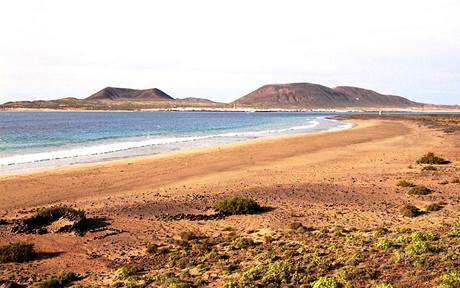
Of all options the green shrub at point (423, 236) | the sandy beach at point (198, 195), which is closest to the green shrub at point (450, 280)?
the green shrub at point (423, 236)

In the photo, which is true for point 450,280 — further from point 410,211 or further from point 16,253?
point 16,253

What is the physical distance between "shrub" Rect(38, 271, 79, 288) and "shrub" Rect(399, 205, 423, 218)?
435 inches

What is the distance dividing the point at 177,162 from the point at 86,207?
13.3 m

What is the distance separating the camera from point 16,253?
11219 millimetres

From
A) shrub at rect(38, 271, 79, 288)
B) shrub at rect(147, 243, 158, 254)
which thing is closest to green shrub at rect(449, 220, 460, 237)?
shrub at rect(147, 243, 158, 254)

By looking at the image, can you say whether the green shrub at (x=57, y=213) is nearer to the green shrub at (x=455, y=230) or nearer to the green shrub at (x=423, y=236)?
the green shrub at (x=423, y=236)

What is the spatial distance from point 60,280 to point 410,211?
11554mm

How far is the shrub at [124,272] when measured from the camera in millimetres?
10010

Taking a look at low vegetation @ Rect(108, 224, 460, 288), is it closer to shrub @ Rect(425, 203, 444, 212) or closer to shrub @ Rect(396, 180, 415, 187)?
shrub @ Rect(425, 203, 444, 212)

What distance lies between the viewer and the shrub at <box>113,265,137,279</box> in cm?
1001

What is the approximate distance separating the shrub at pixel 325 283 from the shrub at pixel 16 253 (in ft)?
25.1

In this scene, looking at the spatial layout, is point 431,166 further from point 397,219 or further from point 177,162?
point 177,162

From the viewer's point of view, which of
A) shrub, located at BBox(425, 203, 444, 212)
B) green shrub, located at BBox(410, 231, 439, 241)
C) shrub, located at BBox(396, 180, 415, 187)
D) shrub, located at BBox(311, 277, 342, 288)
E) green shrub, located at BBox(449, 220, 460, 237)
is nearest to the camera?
shrub, located at BBox(311, 277, 342, 288)

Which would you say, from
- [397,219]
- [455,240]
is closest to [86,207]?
[397,219]
